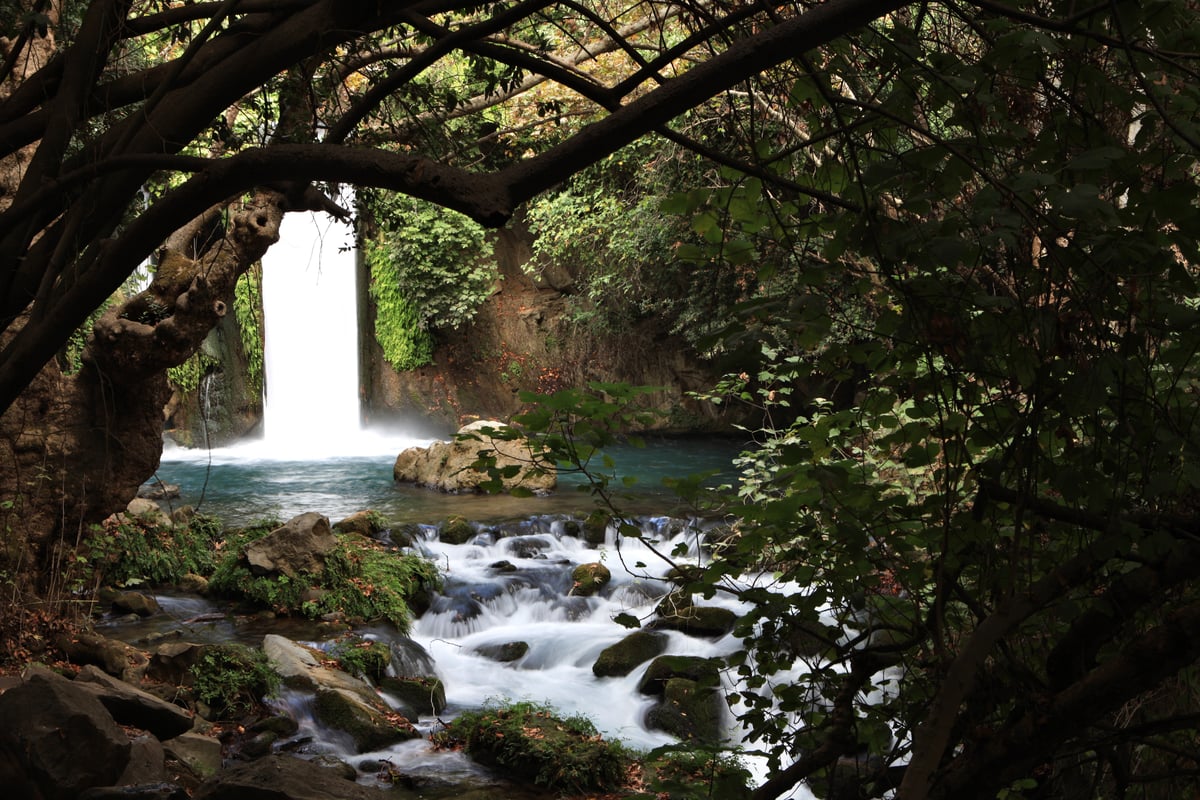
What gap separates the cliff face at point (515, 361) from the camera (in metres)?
21.0

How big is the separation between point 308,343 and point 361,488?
7588mm

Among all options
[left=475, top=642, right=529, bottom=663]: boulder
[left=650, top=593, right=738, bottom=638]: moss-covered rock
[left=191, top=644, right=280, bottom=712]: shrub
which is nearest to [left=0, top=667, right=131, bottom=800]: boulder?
[left=191, top=644, right=280, bottom=712]: shrub

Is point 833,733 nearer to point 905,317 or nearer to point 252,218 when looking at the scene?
point 905,317

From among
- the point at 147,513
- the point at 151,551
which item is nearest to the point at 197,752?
the point at 151,551

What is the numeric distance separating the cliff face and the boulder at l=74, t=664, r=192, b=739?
15.1 m

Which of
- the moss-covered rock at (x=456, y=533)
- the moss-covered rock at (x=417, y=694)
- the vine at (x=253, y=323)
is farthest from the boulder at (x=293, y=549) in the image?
the vine at (x=253, y=323)

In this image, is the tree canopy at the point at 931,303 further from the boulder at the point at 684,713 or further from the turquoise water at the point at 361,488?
the turquoise water at the point at 361,488

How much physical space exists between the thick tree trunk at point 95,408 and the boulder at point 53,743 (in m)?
1.95

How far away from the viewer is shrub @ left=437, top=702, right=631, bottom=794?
6.46 m

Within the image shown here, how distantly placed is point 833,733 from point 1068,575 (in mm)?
709

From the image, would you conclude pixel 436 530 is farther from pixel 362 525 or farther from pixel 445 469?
pixel 445 469

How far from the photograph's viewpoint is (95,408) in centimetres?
703

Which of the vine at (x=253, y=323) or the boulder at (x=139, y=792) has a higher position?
the vine at (x=253, y=323)

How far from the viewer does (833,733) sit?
2.22 meters
